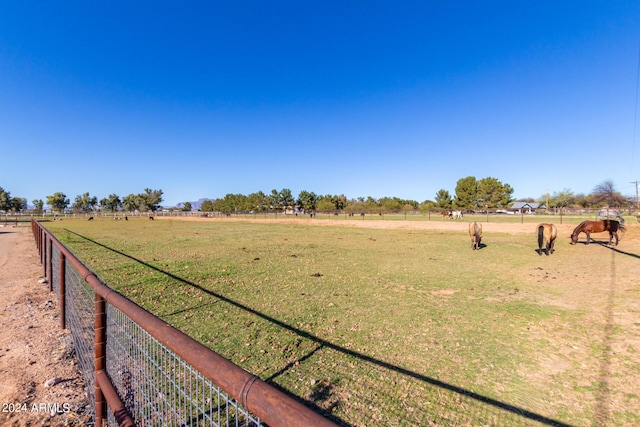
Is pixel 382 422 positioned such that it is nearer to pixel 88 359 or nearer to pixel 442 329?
pixel 442 329

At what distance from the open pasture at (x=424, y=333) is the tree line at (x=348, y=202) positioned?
2210 inches

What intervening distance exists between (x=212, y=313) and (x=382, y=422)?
3.54m

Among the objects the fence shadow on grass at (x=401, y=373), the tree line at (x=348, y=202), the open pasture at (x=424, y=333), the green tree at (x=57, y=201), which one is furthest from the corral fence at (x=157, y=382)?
the green tree at (x=57, y=201)

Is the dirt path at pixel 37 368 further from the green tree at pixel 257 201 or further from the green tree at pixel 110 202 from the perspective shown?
the green tree at pixel 110 202

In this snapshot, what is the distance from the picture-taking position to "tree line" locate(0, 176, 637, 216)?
262 feet

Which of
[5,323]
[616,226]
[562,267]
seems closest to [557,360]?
[562,267]

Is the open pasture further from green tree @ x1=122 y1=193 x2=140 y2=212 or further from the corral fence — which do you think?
green tree @ x1=122 y1=193 x2=140 y2=212

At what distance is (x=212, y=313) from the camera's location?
5.12m

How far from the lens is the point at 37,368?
336 centimetres

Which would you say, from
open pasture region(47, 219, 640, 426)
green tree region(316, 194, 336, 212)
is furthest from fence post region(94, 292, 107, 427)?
green tree region(316, 194, 336, 212)

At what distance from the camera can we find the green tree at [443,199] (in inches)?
3748

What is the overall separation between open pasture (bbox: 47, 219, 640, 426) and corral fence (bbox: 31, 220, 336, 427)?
0.77m

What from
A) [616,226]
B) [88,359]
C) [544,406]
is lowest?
[544,406]

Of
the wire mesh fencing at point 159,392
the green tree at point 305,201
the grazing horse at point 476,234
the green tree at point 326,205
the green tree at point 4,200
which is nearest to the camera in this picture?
the wire mesh fencing at point 159,392
